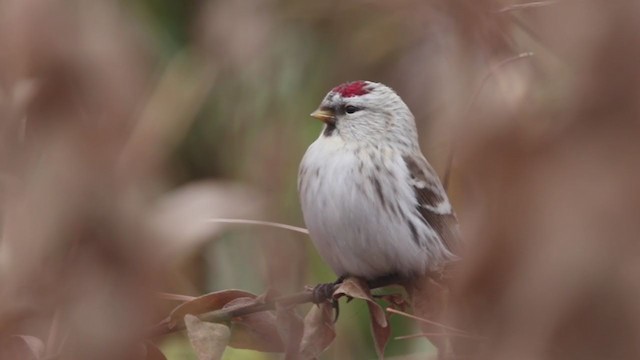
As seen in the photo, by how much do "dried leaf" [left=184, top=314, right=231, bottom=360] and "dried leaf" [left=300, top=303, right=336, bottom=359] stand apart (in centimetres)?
6

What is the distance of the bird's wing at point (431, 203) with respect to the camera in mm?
1374

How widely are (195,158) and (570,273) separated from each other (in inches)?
55.5

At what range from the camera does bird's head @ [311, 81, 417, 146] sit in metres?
1.39

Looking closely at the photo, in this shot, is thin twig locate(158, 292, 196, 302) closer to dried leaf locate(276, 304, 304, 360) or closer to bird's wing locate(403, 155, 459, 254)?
dried leaf locate(276, 304, 304, 360)

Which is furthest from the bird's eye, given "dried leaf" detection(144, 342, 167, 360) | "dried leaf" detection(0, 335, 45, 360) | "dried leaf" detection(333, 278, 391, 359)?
"dried leaf" detection(0, 335, 45, 360)

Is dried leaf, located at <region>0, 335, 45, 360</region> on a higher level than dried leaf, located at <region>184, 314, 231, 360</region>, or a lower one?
higher

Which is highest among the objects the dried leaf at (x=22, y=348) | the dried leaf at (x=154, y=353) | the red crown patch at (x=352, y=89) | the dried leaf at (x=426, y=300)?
the dried leaf at (x=22, y=348)

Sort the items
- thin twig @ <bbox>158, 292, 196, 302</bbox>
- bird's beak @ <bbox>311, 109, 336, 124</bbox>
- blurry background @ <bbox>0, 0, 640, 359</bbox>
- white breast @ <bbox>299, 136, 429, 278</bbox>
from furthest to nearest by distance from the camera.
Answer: bird's beak @ <bbox>311, 109, 336, 124</bbox> < white breast @ <bbox>299, 136, 429, 278</bbox> < thin twig @ <bbox>158, 292, 196, 302</bbox> < blurry background @ <bbox>0, 0, 640, 359</bbox>

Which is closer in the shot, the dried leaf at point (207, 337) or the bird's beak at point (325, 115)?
the dried leaf at point (207, 337)

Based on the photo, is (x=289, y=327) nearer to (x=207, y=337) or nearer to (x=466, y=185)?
(x=207, y=337)

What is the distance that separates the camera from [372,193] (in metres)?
1.31

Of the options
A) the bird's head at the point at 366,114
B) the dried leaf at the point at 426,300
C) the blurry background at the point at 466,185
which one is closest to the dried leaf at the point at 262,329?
the dried leaf at the point at 426,300

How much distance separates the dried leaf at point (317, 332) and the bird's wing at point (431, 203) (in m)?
0.63

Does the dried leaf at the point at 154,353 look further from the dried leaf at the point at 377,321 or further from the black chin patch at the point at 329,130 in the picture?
the black chin patch at the point at 329,130
